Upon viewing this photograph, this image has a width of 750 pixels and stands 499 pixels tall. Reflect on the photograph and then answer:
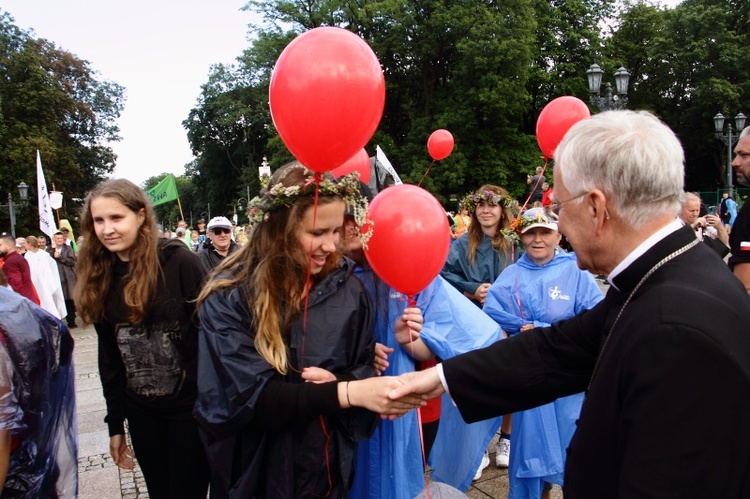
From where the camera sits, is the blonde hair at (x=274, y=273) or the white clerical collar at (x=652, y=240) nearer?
the white clerical collar at (x=652, y=240)

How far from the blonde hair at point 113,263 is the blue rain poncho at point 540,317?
7.66ft

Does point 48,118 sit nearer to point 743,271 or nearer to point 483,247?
point 483,247

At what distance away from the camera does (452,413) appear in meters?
3.31

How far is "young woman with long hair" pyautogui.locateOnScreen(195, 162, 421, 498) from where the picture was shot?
6.46 feet

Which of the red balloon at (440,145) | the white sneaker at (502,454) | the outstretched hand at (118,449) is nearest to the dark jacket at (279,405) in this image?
the outstretched hand at (118,449)

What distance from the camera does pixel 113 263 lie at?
276cm

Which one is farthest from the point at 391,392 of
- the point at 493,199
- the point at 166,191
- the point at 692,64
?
the point at 692,64

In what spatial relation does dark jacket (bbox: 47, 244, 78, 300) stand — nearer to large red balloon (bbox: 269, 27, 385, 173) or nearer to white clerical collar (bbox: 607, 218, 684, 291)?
large red balloon (bbox: 269, 27, 385, 173)

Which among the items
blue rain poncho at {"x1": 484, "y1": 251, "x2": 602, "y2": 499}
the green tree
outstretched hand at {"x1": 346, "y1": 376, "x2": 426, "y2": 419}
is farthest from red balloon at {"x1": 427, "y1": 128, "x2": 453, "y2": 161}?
the green tree

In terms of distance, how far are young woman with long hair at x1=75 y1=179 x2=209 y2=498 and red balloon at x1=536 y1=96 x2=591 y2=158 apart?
12.6 ft

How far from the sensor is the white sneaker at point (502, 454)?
4360 millimetres

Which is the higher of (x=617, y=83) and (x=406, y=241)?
(x=617, y=83)

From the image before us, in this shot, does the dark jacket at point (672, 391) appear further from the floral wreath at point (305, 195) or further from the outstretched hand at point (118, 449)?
the outstretched hand at point (118, 449)

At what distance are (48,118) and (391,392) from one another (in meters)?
37.9
